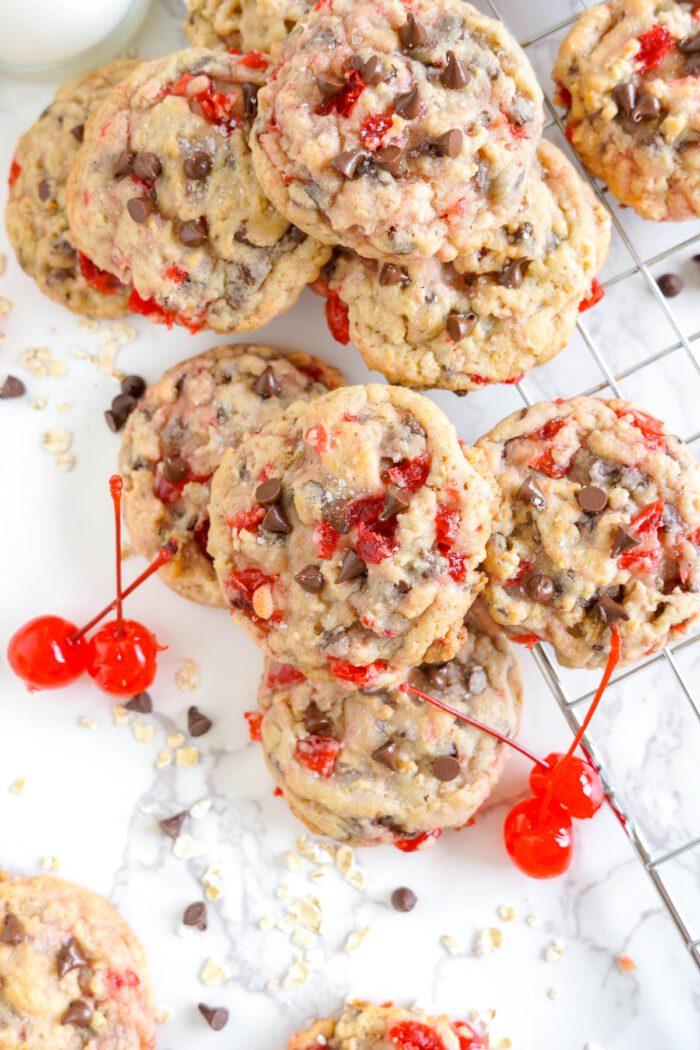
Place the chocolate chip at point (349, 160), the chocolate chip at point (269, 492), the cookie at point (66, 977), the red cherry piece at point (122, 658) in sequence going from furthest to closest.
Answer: the red cherry piece at point (122, 658)
the cookie at point (66, 977)
the chocolate chip at point (269, 492)
the chocolate chip at point (349, 160)

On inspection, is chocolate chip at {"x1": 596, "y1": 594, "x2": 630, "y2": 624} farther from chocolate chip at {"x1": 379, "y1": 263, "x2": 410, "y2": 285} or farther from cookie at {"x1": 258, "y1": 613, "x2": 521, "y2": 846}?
chocolate chip at {"x1": 379, "y1": 263, "x2": 410, "y2": 285}

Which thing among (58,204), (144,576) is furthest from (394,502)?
(58,204)

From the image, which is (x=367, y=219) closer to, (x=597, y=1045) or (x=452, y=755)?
(x=452, y=755)

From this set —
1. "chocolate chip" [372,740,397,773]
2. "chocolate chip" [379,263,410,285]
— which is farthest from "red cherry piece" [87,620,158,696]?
"chocolate chip" [379,263,410,285]

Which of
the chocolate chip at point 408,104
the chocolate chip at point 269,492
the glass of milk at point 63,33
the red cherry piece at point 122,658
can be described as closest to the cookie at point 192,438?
the red cherry piece at point 122,658


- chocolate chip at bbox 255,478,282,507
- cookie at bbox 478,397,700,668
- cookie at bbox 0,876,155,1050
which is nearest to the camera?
chocolate chip at bbox 255,478,282,507

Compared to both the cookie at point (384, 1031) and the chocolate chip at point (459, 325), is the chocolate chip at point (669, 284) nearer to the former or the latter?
the chocolate chip at point (459, 325)
